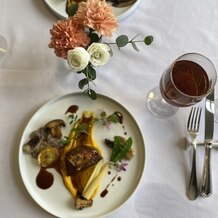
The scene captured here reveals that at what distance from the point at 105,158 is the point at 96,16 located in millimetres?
336

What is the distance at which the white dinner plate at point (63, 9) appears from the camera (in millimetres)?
939

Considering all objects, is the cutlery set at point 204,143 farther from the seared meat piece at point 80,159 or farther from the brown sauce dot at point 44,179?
the brown sauce dot at point 44,179

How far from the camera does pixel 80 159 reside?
836mm

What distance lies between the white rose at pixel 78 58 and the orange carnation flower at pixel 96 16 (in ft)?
0.19

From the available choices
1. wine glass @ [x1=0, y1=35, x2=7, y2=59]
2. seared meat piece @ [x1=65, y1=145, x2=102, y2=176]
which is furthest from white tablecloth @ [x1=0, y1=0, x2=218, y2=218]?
seared meat piece @ [x1=65, y1=145, x2=102, y2=176]

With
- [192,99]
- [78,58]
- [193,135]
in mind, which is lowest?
[193,135]

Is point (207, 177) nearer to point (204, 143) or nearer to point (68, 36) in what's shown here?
point (204, 143)

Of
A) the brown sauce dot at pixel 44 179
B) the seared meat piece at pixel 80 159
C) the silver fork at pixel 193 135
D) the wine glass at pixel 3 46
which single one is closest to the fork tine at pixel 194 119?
the silver fork at pixel 193 135

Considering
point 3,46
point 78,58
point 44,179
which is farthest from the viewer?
point 3,46

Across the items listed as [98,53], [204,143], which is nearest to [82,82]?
[98,53]

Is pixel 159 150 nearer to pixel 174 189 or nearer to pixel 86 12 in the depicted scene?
pixel 174 189

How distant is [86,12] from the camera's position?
2.48 ft

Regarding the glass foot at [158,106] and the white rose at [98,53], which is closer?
the white rose at [98,53]

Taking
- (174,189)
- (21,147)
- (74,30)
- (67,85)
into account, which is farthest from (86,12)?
(174,189)
